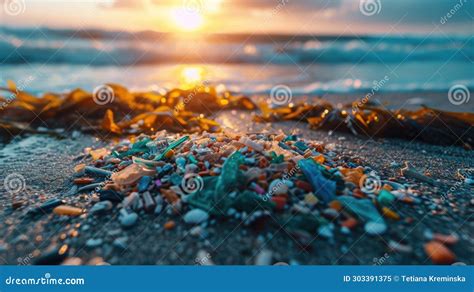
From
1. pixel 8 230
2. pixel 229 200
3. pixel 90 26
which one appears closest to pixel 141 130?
pixel 8 230

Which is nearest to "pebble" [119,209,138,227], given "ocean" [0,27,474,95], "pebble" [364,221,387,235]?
"pebble" [364,221,387,235]

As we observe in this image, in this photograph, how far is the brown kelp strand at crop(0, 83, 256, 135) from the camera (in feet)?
13.4

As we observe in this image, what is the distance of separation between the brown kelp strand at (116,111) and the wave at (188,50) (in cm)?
670

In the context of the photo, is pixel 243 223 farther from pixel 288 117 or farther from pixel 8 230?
pixel 288 117

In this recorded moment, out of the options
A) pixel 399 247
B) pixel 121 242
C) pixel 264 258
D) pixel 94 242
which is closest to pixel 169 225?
pixel 121 242

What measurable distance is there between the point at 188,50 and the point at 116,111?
9502 mm

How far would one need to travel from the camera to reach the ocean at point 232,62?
7.77 m

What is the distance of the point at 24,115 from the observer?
456 centimetres

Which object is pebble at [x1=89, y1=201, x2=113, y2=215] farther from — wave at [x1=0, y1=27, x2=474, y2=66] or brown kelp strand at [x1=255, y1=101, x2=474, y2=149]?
wave at [x1=0, y1=27, x2=474, y2=66]

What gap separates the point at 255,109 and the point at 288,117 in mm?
787

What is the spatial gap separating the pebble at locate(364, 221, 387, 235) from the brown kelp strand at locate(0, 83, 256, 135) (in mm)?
2468

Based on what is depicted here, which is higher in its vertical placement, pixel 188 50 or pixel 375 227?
pixel 188 50

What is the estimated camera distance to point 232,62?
40.7ft

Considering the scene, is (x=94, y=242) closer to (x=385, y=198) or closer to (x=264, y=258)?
(x=264, y=258)
